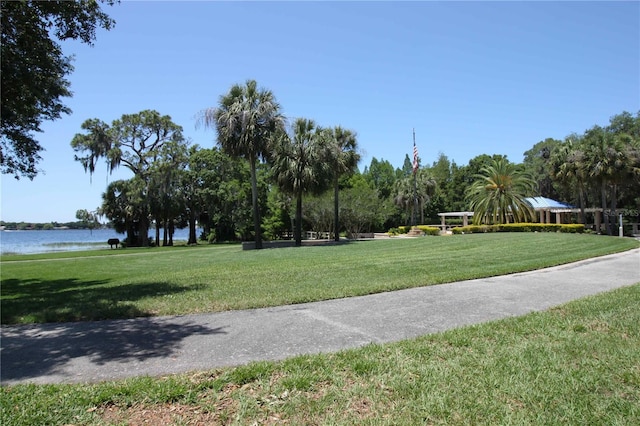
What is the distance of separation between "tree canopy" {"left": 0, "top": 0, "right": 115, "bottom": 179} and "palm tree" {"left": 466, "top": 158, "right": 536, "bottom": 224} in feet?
108

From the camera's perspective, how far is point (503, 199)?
3556 centimetres

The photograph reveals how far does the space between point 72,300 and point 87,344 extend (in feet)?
11.6

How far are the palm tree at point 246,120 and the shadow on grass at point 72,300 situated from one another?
14401 millimetres

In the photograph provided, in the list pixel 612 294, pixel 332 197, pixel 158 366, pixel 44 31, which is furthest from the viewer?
pixel 332 197

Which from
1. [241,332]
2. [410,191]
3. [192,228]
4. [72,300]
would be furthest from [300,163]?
[410,191]

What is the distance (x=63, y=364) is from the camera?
4.47 m

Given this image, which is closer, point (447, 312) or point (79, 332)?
point (79, 332)

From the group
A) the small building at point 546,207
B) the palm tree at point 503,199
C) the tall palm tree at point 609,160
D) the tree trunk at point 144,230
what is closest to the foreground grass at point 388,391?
the palm tree at point 503,199

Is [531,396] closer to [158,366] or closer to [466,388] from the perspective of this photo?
[466,388]

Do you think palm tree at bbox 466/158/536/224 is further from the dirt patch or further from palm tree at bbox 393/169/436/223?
the dirt patch

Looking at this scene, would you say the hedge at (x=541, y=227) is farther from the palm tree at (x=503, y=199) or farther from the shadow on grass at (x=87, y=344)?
the shadow on grass at (x=87, y=344)

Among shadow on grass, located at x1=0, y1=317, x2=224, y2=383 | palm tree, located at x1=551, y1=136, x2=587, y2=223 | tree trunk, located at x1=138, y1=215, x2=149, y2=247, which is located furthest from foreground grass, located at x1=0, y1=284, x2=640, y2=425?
tree trunk, located at x1=138, y1=215, x2=149, y2=247

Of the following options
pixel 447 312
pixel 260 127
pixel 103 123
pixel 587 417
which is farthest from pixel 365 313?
pixel 103 123

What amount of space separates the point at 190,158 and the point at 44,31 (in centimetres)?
3614
